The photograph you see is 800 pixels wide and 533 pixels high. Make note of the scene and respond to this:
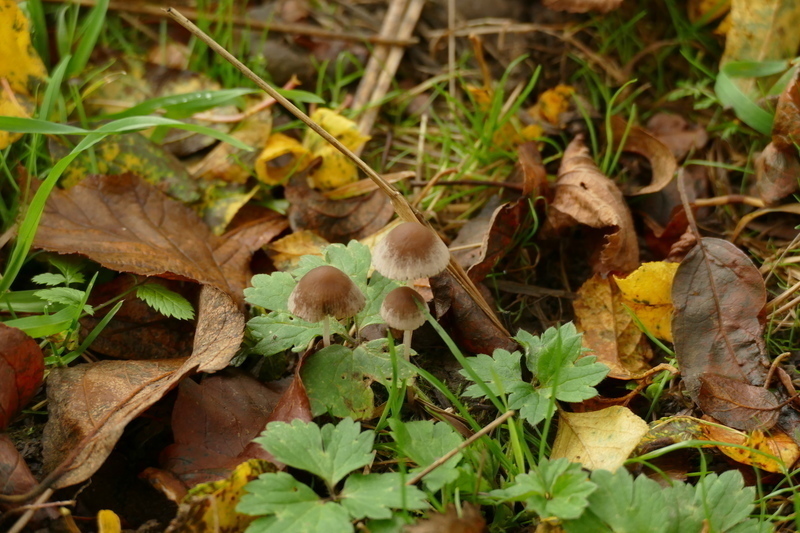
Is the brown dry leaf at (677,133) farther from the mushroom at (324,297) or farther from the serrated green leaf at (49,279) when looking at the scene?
the serrated green leaf at (49,279)

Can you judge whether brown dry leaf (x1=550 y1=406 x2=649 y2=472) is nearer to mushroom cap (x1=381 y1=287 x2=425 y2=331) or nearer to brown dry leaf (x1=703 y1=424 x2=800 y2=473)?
brown dry leaf (x1=703 y1=424 x2=800 y2=473)

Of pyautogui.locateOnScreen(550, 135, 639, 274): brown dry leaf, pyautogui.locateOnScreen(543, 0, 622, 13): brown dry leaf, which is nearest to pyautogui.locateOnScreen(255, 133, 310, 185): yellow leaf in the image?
pyautogui.locateOnScreen(550, 135, 639, 274): brown dry leaf

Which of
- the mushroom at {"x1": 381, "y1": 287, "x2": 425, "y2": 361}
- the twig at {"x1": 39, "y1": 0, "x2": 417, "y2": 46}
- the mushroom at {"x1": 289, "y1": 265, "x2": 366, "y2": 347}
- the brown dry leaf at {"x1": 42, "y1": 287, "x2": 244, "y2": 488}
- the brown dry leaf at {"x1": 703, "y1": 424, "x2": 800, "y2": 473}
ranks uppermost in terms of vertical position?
the twig at {"x1": 39, "y1": 0, "x2": 417, "y2": 46}

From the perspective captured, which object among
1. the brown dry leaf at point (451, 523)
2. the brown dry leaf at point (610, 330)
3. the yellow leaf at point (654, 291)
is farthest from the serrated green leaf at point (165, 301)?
the yellow leaf at point (654, 291)

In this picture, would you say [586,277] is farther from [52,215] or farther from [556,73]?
[52,215]

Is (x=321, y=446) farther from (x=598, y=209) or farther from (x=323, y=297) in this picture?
(x=598, y=209)

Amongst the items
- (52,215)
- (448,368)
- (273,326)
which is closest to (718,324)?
(448,368)
